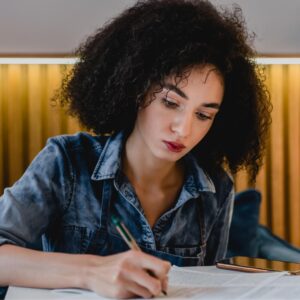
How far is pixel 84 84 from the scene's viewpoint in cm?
133

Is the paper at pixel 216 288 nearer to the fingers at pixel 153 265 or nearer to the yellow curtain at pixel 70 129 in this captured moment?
the fingers at pixel 153 265

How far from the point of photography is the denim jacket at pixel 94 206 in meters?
1.16

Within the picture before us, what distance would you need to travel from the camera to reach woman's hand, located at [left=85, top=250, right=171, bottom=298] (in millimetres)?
871

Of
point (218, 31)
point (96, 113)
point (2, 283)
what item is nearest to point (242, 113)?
point (218, 31)

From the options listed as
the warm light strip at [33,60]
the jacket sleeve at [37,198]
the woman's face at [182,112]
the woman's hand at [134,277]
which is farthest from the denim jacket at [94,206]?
the warm light strip at [33,60]

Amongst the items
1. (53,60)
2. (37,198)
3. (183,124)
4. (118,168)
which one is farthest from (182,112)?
(53,60)

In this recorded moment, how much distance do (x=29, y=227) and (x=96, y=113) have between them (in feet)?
1.02

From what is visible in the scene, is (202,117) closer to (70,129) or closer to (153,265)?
(153,265)

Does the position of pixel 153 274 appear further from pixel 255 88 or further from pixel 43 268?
pixel 255 88

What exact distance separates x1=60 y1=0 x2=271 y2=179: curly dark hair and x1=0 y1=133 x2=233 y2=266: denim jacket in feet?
0.24

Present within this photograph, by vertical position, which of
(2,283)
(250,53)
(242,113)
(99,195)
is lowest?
(2,283)

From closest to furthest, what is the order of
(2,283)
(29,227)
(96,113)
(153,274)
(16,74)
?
(153,274) → (2,283) → (29,227) → (96,113) → (16,74)

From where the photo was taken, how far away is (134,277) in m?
0.87

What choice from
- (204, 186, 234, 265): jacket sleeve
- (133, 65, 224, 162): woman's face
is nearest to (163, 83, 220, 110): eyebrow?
(133, 65, 224, 162): woman's face
